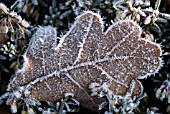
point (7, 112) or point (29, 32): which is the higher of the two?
point (29, 32)

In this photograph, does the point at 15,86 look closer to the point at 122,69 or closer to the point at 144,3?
the point at 122,69

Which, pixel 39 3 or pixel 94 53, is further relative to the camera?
pixel 39 3

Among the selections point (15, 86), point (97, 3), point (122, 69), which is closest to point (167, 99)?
point (122, 69)

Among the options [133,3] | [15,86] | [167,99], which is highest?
[133,3]

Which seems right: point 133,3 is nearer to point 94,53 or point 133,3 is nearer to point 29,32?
point 94,53

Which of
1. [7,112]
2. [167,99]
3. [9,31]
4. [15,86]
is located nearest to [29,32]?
[9,31]

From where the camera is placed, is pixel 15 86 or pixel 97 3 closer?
pixel 15 86
